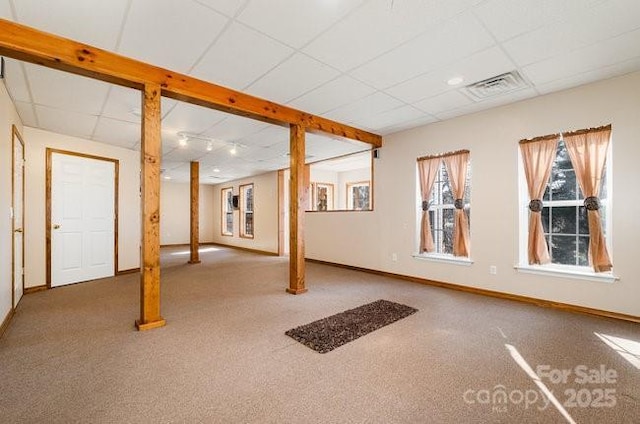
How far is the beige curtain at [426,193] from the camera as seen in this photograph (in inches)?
189

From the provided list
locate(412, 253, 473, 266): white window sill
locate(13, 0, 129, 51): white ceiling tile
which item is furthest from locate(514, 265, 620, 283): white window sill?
locate(13, 0, 129, 51): white ceiling tile

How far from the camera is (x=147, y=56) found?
269cm

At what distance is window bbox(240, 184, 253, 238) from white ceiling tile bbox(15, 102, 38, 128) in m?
5.85

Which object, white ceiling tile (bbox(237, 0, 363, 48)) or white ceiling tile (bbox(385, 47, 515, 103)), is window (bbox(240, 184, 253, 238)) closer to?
white ceiling tile (bbox(385, 47, 515, 103))

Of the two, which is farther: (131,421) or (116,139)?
(116,139)

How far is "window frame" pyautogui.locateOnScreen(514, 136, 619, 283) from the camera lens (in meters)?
3.22

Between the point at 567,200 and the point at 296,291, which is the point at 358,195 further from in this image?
the point at 567,200

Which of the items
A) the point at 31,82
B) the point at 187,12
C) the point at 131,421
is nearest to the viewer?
the point at 131,421

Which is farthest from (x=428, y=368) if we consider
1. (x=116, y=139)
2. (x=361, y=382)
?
(x=116, y=139)

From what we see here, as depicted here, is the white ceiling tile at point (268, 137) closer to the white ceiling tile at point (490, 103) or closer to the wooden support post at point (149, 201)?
the wooden support post at point (149, 201)

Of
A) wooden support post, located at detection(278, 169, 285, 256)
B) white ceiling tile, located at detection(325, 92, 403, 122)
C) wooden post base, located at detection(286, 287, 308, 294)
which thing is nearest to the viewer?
white ceiling tile, located at detection(325, 92, 403, 122)

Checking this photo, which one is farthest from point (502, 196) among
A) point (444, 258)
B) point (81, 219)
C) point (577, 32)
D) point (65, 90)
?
point (81, 219)

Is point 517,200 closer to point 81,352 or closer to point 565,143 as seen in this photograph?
point 565,143

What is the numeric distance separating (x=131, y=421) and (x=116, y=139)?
16.5ft
